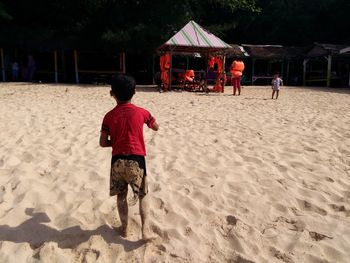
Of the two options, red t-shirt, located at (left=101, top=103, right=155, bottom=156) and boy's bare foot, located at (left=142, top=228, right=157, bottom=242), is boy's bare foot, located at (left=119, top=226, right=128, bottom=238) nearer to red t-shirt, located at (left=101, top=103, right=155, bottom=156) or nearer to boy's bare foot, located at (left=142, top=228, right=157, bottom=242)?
boy's bare foot, located at (left=142, top=228, right=157, bottom=242)

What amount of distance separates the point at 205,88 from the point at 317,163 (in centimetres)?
1155

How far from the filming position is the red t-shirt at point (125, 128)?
9.01ft

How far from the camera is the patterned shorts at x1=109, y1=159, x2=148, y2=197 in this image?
2.73m

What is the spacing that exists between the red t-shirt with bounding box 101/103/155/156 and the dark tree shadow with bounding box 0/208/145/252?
0.69 m

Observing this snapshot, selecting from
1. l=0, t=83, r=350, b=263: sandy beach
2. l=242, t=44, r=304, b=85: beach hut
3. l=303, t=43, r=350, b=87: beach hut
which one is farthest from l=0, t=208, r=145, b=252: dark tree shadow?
l=242, t=44, r=304, b=85: beach hut

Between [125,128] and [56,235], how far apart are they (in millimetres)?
1018

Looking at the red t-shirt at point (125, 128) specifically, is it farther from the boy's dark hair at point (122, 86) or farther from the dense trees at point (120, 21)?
the dense trees at point (120, 21)

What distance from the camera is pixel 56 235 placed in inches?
114

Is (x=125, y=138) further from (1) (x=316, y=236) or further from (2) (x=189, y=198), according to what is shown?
(1) (x=316, y=236)

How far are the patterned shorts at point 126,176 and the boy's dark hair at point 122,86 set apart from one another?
0.48m

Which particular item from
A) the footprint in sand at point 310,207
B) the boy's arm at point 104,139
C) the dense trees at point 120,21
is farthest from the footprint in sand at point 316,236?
the dense trees at point 120,21

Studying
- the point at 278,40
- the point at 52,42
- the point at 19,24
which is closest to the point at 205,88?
the point at 52,42

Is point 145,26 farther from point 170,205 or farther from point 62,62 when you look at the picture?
point 170,205

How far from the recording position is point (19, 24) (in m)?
23.6
